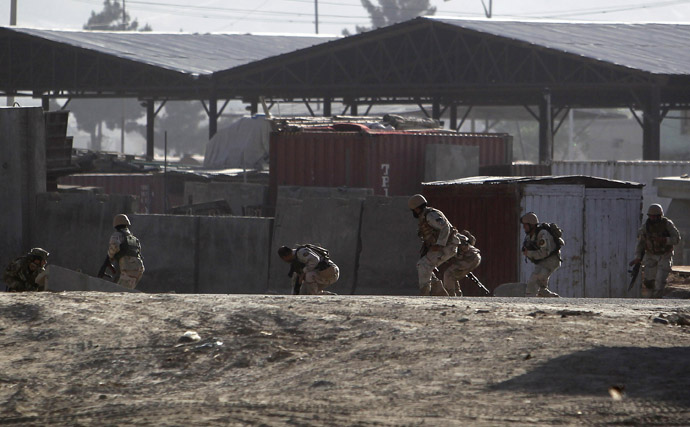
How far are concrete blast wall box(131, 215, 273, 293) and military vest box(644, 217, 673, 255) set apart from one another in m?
6.03

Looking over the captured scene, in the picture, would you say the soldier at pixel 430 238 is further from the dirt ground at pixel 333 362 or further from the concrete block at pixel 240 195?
the concrete block at pixel 240 195

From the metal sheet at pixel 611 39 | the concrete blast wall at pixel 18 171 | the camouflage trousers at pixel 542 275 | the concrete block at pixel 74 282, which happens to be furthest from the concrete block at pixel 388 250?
the metal sheet at pixel 611 39

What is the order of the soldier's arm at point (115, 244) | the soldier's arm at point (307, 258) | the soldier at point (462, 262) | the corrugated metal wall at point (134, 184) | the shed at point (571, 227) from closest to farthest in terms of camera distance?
the soldier's arm at point (307, 258) → the soldier's arm at point (115, 244) → the soldier at point (462, 262) → the shed at point (571, 227) → the corrugated metal wall at point (134, 184)

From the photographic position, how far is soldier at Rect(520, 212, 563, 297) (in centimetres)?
1400

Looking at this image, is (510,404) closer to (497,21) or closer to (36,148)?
(36,148)

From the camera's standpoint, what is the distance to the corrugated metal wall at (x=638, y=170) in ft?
87.2

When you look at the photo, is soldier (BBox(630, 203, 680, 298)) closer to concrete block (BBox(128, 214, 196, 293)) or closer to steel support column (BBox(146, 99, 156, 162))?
concrete block (BBox(128, 214, 196, 293))

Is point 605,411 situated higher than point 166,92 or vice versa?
point 166,92

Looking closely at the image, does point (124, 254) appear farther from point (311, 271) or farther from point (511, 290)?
point (511, 290)

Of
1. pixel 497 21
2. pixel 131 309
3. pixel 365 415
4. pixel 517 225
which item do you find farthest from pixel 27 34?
pixel 365 415

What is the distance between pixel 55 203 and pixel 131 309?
33.6 feet

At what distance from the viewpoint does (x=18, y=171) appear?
1906cm

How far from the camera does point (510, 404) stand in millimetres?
6656

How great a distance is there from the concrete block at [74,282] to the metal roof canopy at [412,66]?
21.3 meters
